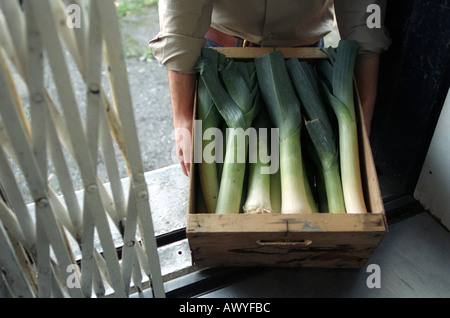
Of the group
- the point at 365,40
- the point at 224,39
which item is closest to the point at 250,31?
the point at 224,39

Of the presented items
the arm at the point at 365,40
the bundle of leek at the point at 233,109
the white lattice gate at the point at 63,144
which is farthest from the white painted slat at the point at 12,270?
the arm at the point at 365,40

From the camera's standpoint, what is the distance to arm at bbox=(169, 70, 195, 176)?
1.44 metres

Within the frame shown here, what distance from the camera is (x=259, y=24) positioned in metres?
1.56

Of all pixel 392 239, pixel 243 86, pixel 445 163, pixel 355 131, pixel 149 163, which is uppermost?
pixel 243 86

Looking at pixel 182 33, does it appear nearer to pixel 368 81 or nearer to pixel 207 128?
pixel 207 128

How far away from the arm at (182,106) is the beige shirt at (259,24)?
40 millimetres

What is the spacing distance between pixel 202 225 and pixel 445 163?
0.98 meters

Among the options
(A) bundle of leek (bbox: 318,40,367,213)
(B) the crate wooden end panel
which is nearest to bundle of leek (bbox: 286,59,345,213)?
(A) bundle of leek (bbox: 318,40,367,213)

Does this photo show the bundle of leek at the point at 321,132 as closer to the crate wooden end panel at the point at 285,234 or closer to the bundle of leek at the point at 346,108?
the bundle of leek at the point at 346,108

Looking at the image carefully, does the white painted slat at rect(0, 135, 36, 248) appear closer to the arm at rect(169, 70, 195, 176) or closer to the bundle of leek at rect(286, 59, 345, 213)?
the arm at rect(169, 70, 195, 176)

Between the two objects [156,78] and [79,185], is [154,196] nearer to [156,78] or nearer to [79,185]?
[79,185]

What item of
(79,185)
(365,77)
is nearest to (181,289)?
(365,77)

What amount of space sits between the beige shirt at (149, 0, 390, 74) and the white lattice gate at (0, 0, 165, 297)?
1.70 ft

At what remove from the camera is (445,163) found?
4.67ft
